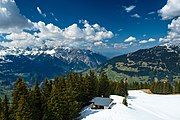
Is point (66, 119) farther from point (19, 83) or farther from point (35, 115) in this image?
point (19, 83)

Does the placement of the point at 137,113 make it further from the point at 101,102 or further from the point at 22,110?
the point at 22,110

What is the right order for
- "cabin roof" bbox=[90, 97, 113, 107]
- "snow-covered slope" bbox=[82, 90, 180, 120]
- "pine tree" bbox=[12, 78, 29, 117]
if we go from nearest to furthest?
1. "pine tree" bbox=[12, 78, 29, 117]
2. "snow-covered slope" bbox=[82, 90, 180, 120]
3. "cabin roof" bbox=[90, 97, 113, 107]

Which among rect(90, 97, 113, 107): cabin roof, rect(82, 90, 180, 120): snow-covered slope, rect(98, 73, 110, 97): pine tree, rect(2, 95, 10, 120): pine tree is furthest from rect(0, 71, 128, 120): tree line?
rect(98, 73, 110, 97): pine tree

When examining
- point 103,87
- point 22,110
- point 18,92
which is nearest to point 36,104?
point 18,92

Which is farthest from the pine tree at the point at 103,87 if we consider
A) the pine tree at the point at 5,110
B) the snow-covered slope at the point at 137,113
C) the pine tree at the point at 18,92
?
the pine tree at the point at 5,110

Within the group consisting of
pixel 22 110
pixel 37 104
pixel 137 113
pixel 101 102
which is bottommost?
pixel 137 113

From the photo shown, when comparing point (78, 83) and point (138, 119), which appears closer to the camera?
point (138, 119)

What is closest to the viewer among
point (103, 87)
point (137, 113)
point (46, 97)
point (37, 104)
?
point (37, 104)

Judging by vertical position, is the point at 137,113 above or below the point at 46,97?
below

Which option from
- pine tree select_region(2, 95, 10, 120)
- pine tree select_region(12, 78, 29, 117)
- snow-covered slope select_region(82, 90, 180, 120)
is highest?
pine tree select_region(12, 78, 29, 117)

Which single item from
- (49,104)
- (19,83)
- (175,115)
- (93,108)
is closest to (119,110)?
(93,108)

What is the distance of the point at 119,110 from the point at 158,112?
22673mm

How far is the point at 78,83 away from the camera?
111125mm

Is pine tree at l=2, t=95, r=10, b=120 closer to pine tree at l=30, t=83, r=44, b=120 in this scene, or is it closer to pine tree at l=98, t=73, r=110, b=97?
pine tree at l=30, t=83, r=44, b=120
